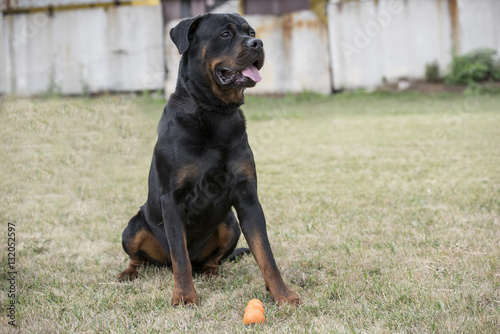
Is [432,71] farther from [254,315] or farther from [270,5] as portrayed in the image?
[254,315]

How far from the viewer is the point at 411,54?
1424 centimetres

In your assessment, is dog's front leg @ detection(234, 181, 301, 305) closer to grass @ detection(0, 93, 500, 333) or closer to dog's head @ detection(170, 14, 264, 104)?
grass @ detection(0, 93, 500, 333)

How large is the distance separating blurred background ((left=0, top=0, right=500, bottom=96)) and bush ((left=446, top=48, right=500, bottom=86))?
7 centimetres

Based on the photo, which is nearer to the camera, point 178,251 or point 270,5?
point 178,251

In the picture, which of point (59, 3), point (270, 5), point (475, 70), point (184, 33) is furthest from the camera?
point (270, 5)

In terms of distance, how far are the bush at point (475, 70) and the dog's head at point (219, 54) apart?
12144 mm

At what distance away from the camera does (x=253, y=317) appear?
97.4 inches

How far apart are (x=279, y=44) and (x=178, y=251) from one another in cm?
1224

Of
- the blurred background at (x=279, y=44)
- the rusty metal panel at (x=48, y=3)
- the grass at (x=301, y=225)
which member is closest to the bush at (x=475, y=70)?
the blurred background at (x=279, y=44)

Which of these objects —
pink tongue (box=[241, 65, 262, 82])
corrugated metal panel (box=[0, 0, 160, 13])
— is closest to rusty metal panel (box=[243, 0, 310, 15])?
corrugated metal panel (box=[0, 0, 160, 13])

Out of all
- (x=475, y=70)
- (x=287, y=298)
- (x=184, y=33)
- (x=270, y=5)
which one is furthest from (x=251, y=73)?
(x=270, y=5)

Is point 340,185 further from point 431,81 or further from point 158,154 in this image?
point 431,81

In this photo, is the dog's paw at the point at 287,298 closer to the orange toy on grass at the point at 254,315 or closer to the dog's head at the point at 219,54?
the orange toy on grass at the point at 254,315

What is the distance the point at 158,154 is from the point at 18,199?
3.29 m
